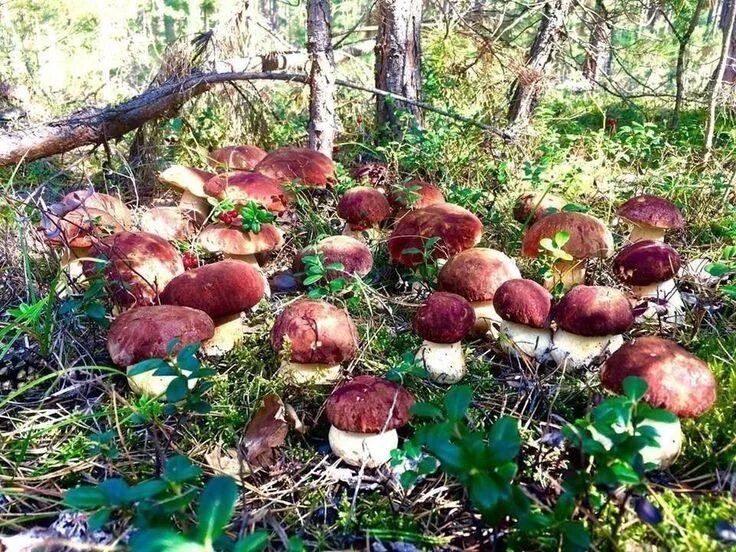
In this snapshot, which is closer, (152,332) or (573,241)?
(152,332)

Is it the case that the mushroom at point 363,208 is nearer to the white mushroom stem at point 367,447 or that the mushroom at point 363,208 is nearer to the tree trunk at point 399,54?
the tree trunk at point 399,54

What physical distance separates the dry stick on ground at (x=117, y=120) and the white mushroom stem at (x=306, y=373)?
2882 millimetres

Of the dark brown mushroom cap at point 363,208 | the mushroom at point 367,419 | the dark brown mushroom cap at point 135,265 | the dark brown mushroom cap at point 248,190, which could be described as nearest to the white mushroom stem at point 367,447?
the mushroom at point 367,419

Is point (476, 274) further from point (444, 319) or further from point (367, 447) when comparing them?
point (367, 447)

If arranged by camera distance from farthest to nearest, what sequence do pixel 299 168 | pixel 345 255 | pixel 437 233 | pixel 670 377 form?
1. pixel 299 168
2. pixel 345 255
3. pixel 437 233
4. pixel 670 377

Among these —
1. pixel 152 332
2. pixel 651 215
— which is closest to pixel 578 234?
pixel 651 215

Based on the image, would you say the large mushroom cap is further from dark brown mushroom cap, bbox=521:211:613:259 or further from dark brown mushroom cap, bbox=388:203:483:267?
dark brown mushroom cap, bbox=521:211:613:259

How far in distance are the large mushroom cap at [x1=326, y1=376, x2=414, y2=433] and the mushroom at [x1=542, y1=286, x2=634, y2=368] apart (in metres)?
0.97

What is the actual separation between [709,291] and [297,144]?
4315 mm

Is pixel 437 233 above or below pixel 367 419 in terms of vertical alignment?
above

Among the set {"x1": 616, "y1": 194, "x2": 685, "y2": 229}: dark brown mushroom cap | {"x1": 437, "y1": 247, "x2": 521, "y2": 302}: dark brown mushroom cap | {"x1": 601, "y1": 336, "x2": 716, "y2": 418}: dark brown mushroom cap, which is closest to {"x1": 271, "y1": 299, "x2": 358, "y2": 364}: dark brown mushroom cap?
{"x1": 437, "y1": 247, "x2": 521, "y2": 302}: dark brown mushroom cap

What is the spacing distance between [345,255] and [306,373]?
1034 mm

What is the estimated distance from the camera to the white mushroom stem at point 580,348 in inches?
A: 111

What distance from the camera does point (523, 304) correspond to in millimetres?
2826
